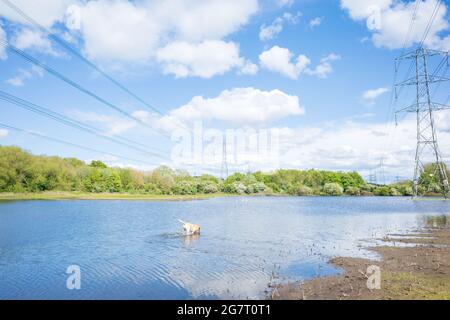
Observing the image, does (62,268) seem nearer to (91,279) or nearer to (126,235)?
(91,279)

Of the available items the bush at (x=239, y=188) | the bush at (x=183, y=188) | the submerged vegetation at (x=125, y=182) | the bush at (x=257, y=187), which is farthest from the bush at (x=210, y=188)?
the bush at (x=257, y=187)

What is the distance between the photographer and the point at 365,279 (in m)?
18.6

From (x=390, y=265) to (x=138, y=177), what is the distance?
401ft

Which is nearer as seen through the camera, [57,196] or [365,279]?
[365,279]

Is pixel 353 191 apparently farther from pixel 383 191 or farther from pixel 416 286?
pixel 416 286

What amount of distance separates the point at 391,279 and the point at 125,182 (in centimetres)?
12952

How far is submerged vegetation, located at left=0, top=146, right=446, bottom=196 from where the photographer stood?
338 ft

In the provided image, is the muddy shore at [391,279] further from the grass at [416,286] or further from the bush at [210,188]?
the bush at [210,188]

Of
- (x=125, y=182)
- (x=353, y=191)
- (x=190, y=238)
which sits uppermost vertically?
(x=125, y=182)

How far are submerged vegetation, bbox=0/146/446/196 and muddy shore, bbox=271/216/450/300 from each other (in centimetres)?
5608

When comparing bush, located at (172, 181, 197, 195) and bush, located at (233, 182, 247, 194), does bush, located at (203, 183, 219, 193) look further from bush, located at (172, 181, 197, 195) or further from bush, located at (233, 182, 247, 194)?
bush, located at (172, 181, 197, 195)

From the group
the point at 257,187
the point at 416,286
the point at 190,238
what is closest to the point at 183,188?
the point at 257,187

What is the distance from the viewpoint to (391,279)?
Result: 18.4 metres
